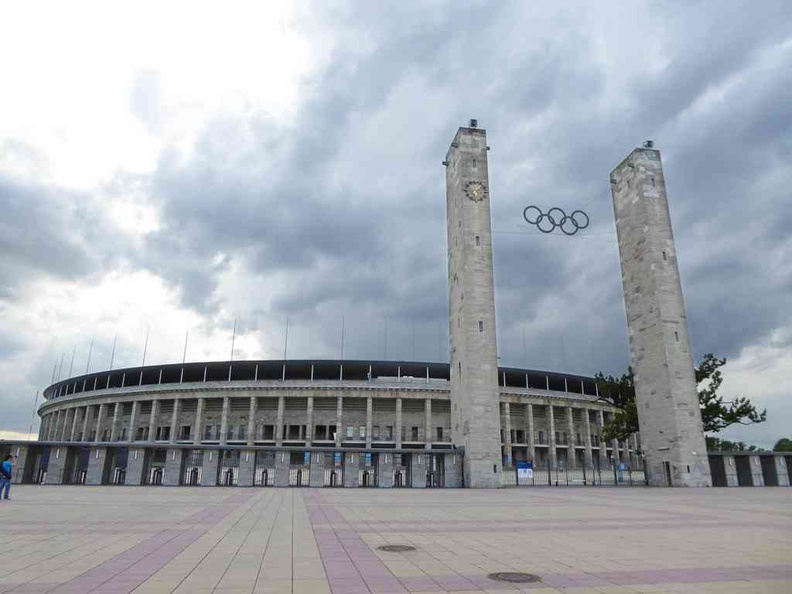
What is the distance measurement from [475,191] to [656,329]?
773 inches

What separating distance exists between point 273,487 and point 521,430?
53754 mm

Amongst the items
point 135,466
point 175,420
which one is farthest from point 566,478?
point 175,420

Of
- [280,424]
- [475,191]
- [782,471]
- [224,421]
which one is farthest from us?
[224,421]

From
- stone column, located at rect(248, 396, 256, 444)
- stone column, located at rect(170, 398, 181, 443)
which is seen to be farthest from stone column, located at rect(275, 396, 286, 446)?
stone column, located at rect(170, 398, 181, 443)

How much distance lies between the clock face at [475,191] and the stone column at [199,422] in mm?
52010

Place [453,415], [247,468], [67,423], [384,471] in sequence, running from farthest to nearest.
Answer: [67,423], [453,415], [384,471], [247,468]

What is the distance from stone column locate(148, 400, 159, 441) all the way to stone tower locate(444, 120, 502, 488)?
53.1 meters

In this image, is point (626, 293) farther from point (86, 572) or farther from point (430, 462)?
point (86, 572)

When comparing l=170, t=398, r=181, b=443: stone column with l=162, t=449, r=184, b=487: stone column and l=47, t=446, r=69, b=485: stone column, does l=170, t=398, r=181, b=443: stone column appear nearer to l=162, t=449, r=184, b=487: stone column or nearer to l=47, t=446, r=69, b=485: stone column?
l=47, t=446, r=69, b=485: stone column

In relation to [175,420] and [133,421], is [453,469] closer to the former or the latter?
[175,420]

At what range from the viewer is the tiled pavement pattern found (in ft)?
Result: 26.5

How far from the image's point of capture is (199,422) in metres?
76.4

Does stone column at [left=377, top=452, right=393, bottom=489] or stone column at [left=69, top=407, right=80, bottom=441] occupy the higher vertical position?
stone column at [left=69, top=407, right=80, bottom=441]

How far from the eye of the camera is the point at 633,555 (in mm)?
10562
